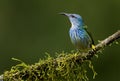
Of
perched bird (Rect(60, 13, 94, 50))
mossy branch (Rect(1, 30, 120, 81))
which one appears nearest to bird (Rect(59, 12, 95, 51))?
perched bird (Rect(60, 13, 94, 50))

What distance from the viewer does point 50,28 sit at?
73.0 ft

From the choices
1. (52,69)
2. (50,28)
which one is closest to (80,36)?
(52,69)

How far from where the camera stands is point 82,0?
70.6 ft

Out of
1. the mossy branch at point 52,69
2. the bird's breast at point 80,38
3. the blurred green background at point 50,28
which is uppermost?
the blurred green background at point 50,28

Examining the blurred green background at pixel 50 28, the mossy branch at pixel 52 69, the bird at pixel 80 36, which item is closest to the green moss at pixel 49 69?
the mossy branch at pixel 52 69

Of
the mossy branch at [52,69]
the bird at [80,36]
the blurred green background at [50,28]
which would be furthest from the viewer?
the blurred green background at [50,28]

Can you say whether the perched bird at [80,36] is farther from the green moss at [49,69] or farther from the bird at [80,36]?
the green moss at [49,69]

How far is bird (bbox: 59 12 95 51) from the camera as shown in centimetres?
822

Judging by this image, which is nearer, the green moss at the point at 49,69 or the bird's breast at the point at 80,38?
the green moss at the point at 49,69

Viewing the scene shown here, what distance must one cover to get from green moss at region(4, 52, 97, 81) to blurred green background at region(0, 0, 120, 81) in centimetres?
1065

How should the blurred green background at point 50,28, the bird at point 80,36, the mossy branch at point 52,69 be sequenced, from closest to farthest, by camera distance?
the mossy branch at point 52,69 < the bird at point 80,36 < the blurred green background at point 50,28

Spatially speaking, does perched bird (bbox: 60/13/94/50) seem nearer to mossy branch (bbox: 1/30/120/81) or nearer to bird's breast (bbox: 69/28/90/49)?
bird's breast (bbox: 69/28/90/49)

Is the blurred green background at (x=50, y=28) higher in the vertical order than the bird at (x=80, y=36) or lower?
higher

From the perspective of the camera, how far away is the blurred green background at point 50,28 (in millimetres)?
19997
